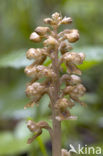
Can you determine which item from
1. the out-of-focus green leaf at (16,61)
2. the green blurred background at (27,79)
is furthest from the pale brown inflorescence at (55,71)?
the out-of-focus green leaf at (16,61)

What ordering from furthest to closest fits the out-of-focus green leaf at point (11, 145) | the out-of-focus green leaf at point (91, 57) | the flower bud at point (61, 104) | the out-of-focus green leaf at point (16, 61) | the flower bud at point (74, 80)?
the out-of-focus green leaf at point (11, 145) < the out-of-focus green leaf at point (16, 61) < the out-of-focus green leaf at point (91, 57) < the flower bud at point (74, 80) < the flower bud at point (61, 104)

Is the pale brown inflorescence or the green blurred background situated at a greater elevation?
the green blurred background

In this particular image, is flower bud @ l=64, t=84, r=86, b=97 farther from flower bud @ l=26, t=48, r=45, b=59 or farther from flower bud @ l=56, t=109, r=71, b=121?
flower bud @ l=26, t=48, r=45, b=59

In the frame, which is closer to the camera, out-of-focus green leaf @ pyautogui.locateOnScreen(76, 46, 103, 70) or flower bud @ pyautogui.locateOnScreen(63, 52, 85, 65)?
flower bud @ pyautogui.locateOnScreen(63, 52, 85, 65)

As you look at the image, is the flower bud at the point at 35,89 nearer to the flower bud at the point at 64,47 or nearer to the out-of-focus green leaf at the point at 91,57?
the flower bud at the point at 64,47

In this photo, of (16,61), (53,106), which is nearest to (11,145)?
(16,61)

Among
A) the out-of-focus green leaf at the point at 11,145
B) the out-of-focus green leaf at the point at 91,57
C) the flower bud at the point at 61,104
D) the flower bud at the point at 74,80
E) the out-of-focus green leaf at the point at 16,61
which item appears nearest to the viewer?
the flower bud at the point at 61,104

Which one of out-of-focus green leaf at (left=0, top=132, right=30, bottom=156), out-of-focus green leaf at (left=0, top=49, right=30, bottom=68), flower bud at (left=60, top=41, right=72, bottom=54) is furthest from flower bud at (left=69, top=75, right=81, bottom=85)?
out-of-focus green leaf at (left=0, top=132, right=30, bottom=156)

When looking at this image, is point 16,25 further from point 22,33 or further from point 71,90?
point 71,90
